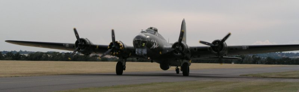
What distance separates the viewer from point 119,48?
3634cm

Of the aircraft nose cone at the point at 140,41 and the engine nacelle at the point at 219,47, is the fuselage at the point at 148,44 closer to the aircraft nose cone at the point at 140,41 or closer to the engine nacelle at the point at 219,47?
the aircraft nose cone at the point at 140,41

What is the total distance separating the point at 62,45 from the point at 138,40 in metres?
8.42

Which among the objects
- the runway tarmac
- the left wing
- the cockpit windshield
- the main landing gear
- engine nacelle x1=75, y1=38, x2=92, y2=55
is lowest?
the runway tarmac

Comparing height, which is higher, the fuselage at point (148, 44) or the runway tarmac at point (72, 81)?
the fuselage at point (148, 44)

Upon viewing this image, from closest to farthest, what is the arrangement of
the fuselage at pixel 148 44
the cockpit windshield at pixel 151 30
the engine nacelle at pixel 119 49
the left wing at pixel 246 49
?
the left wing at pixel 246 49 → the fuselage at pixel 148 44 → the engine nacelle at pixel 119 49 → the cockpit windshield at pixel 151 30

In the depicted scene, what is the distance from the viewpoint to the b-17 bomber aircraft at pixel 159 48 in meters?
35.7

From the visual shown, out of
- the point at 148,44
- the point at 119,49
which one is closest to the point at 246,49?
the point at 148,44


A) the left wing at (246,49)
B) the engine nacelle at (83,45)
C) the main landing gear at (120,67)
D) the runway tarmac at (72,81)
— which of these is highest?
the engine nacelle at (83,45)

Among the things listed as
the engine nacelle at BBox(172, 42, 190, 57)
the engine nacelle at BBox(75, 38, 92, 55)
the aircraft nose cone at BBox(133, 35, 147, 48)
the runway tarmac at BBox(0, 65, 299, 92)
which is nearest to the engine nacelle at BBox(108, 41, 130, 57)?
the aircraft nose cone at BBox(133, 35, 147, 48)

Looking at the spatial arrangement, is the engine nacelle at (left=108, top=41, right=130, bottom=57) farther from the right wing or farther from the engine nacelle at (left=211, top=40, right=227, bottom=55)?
the engine nacelle at (left=211, top=40, right=227, bottom=55)

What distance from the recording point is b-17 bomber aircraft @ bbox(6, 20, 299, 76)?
1406 inches

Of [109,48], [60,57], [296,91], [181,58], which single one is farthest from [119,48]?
[60,57]

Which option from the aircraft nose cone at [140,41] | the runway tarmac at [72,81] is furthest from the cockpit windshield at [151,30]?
the runway tarmac at [72,81]

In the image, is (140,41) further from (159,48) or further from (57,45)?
(57,45)
